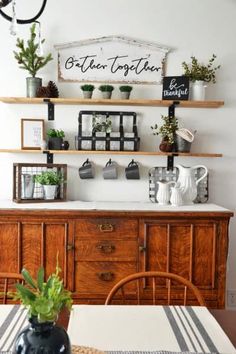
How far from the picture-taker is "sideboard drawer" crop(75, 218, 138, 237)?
258 cm

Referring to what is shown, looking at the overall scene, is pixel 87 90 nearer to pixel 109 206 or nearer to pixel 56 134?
pixel 56 134

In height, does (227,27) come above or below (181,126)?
above

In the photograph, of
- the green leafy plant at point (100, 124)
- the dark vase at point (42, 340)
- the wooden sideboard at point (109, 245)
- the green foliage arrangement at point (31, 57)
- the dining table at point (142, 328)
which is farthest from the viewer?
the green leafy plant at point (100, 124)

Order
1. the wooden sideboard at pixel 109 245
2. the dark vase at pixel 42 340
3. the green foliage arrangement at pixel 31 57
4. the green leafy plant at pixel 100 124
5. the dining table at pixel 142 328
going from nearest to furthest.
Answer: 1. the dark vase at pixel 42 340
2. the dining table at pixel 142 328
3. the wooden sideboard at pixel 109 245
4. the green foliage arrangement at pixel 31 57
5. the green leafy plant at pixel 100 124

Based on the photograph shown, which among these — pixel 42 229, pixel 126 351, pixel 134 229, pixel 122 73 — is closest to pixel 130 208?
pixel 134 229

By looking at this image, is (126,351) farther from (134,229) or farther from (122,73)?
(122,73)

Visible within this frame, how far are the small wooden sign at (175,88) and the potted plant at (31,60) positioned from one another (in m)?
0.85

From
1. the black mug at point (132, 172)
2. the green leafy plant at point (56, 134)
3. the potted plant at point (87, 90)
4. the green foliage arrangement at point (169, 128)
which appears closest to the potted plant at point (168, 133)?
the green foliage arrangement at point (169, 128)

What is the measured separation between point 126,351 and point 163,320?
265mm

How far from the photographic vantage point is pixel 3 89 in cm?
304

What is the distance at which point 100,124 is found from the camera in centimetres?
300

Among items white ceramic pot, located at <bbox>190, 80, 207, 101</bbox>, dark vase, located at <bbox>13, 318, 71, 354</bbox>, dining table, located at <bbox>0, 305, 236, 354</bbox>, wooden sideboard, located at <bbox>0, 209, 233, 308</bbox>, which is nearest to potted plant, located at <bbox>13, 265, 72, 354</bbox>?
dark vase, located at <bbox>13, 318, 71, 354</bbox>

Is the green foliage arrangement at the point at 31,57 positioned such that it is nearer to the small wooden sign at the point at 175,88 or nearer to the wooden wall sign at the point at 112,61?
the wooden wall sign at the point at 112,61

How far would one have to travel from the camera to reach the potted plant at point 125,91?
296 cm
